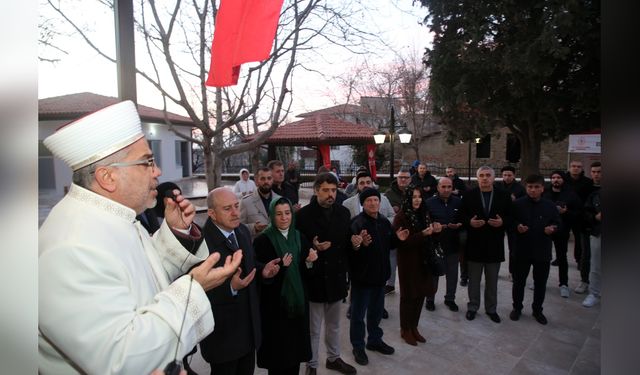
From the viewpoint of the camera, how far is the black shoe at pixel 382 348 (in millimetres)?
4199

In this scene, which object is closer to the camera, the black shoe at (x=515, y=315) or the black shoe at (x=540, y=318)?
the black shoe at (x=540, y=318)

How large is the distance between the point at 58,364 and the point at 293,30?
27.6 ft

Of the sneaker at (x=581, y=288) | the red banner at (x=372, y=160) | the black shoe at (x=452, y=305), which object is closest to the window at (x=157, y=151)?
the red banner at (x=372, y=160)

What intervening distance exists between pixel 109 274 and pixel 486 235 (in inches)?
190

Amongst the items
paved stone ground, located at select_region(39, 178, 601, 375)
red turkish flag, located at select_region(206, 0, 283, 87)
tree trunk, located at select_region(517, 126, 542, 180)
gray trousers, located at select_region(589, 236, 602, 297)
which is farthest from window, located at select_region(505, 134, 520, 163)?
red turkish flag, located at select_region(206, 0, 283, 87)

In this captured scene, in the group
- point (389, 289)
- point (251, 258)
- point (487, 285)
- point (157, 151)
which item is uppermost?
point (157, 151)

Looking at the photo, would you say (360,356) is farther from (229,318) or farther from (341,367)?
(229,318)

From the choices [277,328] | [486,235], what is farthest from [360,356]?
[486,235]

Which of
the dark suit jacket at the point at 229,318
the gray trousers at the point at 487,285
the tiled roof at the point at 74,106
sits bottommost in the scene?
the gray trousers at the point at 487,285

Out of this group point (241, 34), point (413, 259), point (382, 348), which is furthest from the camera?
point (413, 259)

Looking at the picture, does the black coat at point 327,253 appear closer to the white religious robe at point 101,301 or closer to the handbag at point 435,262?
the handbag at point 435,262

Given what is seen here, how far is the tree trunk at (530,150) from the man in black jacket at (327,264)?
12804mm

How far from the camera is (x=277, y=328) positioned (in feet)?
10.4

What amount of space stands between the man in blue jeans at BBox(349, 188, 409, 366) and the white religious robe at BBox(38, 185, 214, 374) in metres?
2.69
